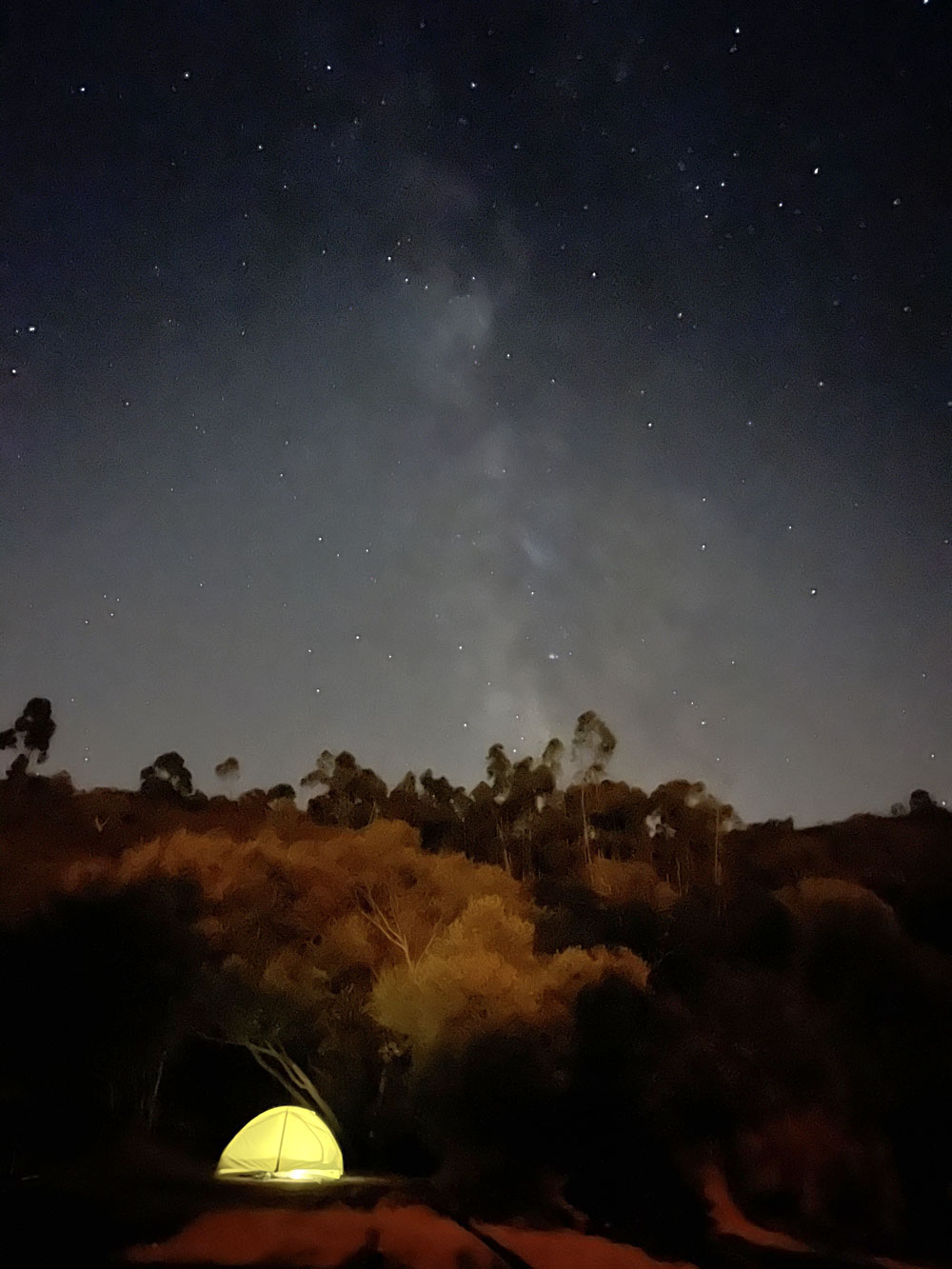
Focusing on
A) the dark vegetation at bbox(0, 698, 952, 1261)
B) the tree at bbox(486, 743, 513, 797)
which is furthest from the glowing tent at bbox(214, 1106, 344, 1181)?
the tree at bbox(486, 743, 513, 797)

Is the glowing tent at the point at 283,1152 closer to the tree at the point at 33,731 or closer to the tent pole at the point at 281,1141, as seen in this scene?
the tent pole at the point at 281,1141

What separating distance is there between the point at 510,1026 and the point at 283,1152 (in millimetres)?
4471

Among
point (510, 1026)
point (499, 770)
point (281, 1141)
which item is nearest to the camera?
point (281, 1141)

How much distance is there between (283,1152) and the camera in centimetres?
1569

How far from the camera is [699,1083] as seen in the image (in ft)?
57.8

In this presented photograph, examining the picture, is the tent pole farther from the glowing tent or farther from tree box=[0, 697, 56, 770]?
tree box=[0, 697, 56, 770]

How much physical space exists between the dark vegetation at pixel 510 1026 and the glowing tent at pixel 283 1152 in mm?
1784

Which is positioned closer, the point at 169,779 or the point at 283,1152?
the point at 283,1152

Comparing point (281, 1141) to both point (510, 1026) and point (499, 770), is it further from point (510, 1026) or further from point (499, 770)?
point (499, 770)

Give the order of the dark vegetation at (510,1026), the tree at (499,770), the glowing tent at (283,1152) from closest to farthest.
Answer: the glowing tent at (283,1152)
the dark vegetation at (510,1026)
the tree at (499,770)

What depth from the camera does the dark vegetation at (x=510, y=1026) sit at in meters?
16.7

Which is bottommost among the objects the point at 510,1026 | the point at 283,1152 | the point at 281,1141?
the point at 283,1152

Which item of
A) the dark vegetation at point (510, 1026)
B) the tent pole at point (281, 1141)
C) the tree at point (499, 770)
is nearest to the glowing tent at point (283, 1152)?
the tent pole at point (281, 1141)

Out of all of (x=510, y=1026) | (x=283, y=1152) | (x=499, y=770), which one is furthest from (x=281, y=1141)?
(x=499, y=770)
